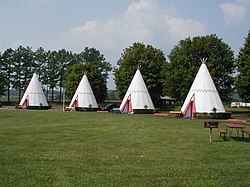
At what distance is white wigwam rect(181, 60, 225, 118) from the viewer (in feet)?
116

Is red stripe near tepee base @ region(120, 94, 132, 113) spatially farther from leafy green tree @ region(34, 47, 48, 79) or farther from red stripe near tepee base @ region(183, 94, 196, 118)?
→ leafy green tree @ region(34, 47, 48, 79)

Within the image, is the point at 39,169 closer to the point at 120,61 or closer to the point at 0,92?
the point at 120,61

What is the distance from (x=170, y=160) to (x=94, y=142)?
4.55 m

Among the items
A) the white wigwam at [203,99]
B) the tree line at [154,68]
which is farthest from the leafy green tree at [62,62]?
the white wigwam at [203,99]

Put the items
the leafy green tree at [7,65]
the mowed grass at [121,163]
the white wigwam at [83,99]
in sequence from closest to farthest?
1. the mowed grass at [121,163]
2. the white wigwam at [83,99]
3. the leafy green tree at [7,65]

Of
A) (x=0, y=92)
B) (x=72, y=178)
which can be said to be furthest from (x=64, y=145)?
(x=0, y=92)

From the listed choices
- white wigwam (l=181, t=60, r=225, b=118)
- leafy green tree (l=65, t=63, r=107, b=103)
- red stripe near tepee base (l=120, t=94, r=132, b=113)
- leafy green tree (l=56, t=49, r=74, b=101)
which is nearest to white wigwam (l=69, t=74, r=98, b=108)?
red stripe near tepee base (l=120, t=94, r=132, b=113)

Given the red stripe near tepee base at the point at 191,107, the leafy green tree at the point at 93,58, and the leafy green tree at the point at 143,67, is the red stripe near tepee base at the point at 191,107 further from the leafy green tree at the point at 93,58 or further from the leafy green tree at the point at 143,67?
the leafy green tree at the point at 93,58

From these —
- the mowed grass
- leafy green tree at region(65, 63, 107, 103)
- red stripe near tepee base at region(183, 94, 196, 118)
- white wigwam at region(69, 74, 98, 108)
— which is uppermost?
leafy green tree at region(65, 63, 107, 103)

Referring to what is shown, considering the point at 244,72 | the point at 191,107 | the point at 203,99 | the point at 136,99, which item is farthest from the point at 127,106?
the point at 244,72

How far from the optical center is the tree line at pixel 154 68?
47.7 m

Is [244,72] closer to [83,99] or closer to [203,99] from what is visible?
[203,99]

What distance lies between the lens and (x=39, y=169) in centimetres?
818

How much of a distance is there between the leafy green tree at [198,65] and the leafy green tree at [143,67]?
5030 mm
